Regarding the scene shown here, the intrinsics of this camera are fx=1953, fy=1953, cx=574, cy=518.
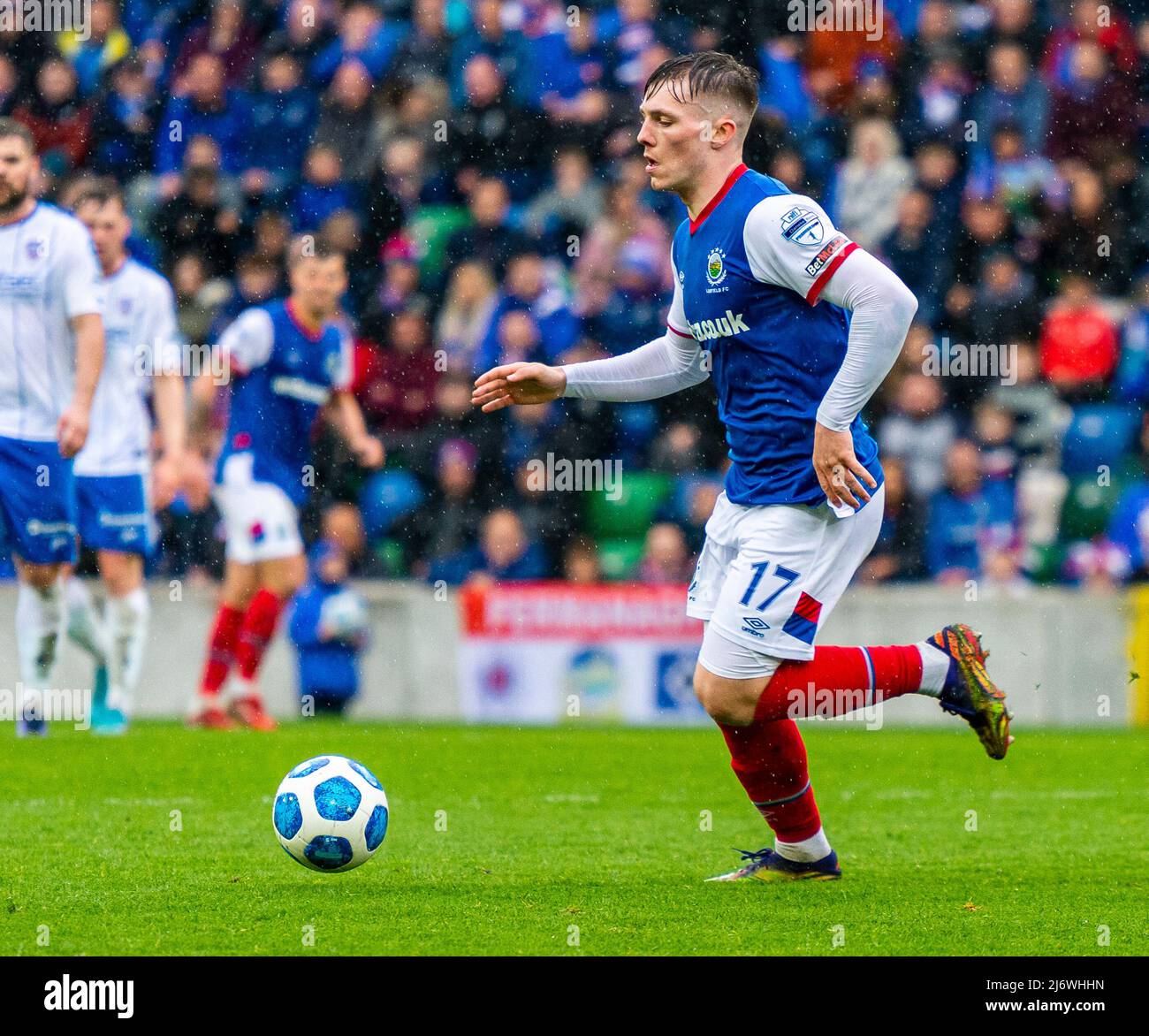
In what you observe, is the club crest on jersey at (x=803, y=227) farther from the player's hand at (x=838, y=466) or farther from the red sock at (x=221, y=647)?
the red sock at (x=221, y=647)

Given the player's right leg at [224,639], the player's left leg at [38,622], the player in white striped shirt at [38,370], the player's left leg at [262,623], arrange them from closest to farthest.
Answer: the player in white striped shirt at [38,370] < the player's left leg at [38,622] < the player's left leg at [262,623] < the player's right leg at [224,639]

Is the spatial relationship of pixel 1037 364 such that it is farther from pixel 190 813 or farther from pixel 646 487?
pixel 190 813

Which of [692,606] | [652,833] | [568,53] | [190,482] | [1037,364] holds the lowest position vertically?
[652,833]

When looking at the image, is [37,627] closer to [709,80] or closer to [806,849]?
[806,849]

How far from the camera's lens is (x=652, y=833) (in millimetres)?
6785

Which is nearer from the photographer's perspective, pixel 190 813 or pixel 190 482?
pixel 190 813

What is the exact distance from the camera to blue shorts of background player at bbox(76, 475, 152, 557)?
10352 mm

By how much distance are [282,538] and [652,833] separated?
171 inches

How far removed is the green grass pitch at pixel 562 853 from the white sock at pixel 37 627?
0.39 meters

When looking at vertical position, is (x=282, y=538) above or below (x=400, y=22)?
below

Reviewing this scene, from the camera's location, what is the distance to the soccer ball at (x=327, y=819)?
5.29 m

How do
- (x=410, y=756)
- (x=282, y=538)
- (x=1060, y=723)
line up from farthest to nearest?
(x=1060, y=723), (x=282, y=538), (x=410, y=756)

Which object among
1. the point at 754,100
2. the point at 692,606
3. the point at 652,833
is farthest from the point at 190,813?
the point at 754,100

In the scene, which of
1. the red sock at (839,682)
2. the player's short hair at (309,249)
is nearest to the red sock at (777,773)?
the red sock at (839,682)
